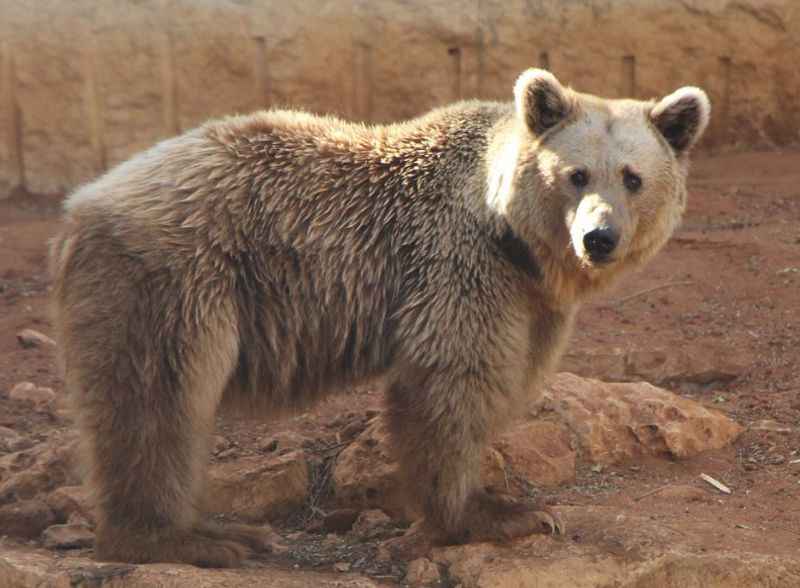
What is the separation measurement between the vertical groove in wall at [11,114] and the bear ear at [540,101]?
6017 millimetres

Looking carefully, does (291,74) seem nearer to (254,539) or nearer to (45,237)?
A: (45,237)

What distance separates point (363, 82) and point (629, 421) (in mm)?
4913

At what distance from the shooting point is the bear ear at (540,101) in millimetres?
5754

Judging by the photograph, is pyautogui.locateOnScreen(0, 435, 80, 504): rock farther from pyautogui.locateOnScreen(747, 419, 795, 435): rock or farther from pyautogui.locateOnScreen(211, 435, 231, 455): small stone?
pyautogui.locateOnScreen(747, 419, 795, 435): rock

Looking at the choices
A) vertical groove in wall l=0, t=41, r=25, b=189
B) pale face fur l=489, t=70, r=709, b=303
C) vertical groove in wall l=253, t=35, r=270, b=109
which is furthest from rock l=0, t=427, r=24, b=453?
vertical groove in wall l=253, t=35, r=270, b=109

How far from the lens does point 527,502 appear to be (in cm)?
600

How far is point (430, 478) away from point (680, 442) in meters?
1.73

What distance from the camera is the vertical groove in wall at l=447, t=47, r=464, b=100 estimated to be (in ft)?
36.3

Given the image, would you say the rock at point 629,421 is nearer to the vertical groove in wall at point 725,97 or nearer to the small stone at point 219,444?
the small stone at point 219,444

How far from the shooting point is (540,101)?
5.80 meters

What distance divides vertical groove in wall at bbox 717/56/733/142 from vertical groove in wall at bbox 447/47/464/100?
2.08 m

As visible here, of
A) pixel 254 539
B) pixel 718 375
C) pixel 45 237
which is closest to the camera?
pixel 254 539

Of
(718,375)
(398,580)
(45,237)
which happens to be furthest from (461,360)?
(45,237)

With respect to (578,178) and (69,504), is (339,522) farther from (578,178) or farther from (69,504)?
(578,178)
